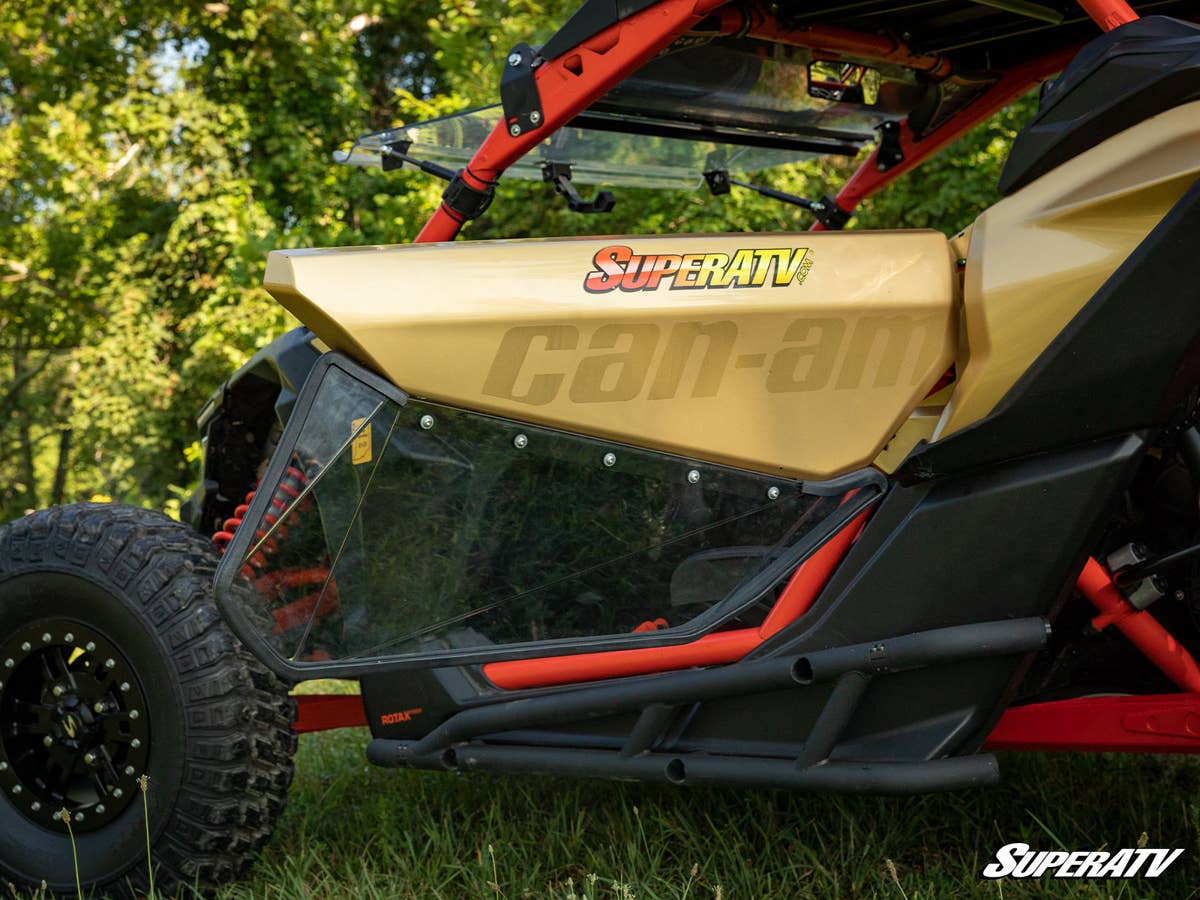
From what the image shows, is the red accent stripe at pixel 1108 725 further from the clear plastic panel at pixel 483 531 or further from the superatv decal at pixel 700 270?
the superatv decal at pixel 700 270

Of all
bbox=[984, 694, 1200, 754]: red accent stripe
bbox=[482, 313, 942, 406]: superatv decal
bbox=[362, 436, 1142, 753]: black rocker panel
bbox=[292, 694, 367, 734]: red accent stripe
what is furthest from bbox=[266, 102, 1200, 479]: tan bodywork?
bbox=[292, 694, 367, 734]: red accent stripe

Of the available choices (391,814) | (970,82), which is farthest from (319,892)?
(970,82)

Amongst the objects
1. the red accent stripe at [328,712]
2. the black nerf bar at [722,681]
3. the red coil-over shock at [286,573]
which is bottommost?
the red accent stripe at [328,712]

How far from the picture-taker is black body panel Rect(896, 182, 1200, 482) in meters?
1.78

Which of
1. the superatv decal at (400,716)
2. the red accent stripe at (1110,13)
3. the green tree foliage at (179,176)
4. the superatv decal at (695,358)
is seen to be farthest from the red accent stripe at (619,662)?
the green tree foliage at (179,176)

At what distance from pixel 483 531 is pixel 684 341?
0.51 metres

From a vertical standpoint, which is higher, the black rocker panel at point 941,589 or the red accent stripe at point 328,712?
the black rocker panel at point 941,589

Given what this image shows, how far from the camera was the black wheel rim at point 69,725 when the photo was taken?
2459 millimetres

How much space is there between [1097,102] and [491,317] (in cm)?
105

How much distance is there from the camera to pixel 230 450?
3.08m

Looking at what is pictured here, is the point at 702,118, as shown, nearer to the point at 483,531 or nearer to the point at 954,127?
the point at 954,127

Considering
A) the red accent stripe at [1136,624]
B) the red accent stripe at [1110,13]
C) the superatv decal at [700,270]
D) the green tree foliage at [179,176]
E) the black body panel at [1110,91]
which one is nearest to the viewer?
the black body panel at [1110,91]

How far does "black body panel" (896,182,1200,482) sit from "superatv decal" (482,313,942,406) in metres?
0.24

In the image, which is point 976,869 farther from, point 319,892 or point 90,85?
point 90,85
